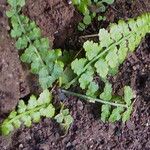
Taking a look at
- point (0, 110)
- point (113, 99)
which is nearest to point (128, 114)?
point (113, 99)

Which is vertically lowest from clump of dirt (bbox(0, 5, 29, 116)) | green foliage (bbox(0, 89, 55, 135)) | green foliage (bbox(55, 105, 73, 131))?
green foliage (bbox(55, 105, 73, 131))

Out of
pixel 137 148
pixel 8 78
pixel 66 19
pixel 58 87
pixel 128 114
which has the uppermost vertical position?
pixel 66 19

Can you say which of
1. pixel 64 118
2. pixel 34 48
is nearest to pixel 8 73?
pixel 34 48

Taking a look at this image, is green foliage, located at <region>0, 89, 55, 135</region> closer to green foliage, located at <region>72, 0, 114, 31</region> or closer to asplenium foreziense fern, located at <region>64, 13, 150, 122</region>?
asplenium foreziense fern, located at <region>64, 13, 150, 122</region>

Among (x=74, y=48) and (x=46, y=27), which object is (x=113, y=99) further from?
(x=46, y=27)

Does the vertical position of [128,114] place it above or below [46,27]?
below

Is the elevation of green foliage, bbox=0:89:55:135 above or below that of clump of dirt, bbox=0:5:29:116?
below

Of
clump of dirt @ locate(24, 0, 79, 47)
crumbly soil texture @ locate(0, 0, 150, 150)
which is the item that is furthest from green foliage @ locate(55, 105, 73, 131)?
clump of dirt @ locate(24, 0, 79, 47)
